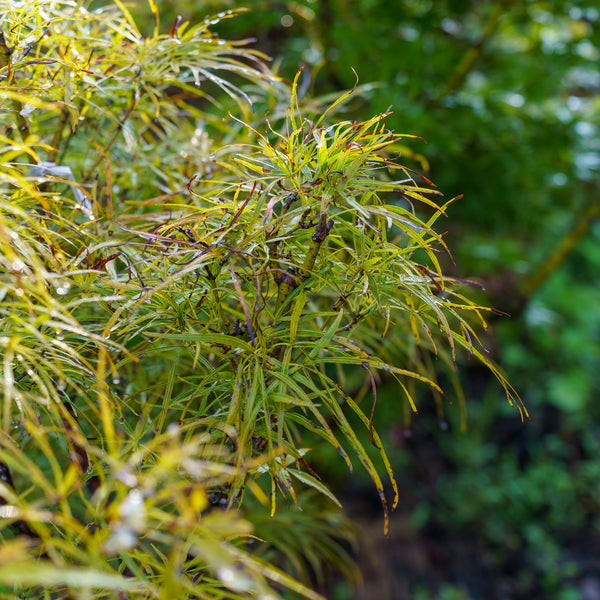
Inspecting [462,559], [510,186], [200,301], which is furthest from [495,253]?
[200,301]

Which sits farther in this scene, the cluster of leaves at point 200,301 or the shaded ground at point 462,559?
the shaded ground at point 462,559

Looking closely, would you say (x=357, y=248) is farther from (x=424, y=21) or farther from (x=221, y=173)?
(x=424, y=21)

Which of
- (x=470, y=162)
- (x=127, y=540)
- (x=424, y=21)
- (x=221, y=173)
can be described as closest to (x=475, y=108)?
(x=470, y=162)

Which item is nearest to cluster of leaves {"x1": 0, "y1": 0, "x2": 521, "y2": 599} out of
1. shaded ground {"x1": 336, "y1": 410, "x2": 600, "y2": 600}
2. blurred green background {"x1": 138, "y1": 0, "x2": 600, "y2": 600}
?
blurred green background {"x1": 138, "y1": 0, "x2": 600, "y2": 600}

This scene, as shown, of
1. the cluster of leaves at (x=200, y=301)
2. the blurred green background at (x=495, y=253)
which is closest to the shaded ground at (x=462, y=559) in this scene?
the blurred green background at (x=495, y=253)

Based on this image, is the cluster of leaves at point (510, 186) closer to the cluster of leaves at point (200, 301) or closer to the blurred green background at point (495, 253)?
the blurred green background at point (495, 253)

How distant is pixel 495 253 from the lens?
159 centimetres

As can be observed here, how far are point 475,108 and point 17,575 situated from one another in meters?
1.35

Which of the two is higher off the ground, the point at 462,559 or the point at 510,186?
the point at 510,186

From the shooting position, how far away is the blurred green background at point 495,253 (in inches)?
50.0

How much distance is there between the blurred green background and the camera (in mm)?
1271

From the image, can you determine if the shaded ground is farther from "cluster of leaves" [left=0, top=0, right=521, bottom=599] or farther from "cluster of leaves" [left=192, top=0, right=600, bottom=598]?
"cluster of leaves" [left=0, top=0, right=521, bottom=599]

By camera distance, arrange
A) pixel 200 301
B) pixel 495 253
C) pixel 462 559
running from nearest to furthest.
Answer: pixel 200 301 < pixel 495 253 < pixel 462 559

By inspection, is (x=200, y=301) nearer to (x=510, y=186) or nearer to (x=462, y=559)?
(x=510, y=186)
